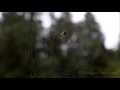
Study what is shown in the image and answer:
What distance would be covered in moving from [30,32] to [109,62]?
3.22 feet

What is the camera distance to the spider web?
2758 millimetres

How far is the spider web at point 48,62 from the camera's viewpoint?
276 centimetres

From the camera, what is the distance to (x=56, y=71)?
2785 millimetres

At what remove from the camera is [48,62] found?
2814 millimetres

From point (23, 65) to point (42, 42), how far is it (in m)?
0.35

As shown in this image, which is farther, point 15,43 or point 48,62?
point 15,43
